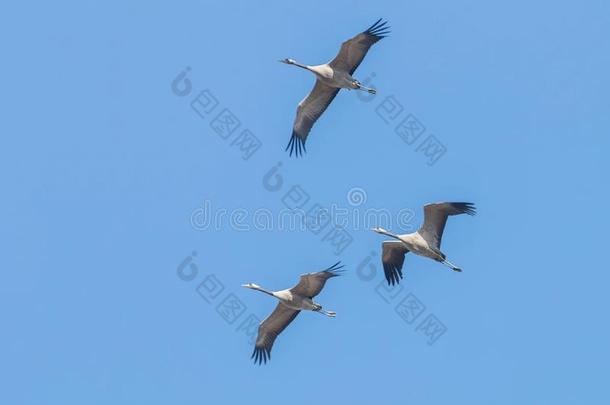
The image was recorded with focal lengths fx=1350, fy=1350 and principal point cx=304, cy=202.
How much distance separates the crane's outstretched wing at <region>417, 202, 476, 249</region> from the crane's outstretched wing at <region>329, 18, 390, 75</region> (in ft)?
15.4

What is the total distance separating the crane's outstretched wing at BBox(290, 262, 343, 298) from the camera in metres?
36.6

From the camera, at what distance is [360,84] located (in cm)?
3941

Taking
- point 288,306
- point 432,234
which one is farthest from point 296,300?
point 432,234

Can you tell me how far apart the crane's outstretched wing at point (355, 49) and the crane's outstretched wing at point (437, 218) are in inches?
185

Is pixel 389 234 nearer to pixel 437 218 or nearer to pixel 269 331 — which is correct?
pixel 437 218

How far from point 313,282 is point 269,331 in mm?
2679

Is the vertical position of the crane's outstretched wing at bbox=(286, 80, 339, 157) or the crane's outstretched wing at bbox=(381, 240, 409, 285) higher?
the crane's outstretched wing at bbox=(286, 80, 339, 157)

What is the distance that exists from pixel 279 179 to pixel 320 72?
3943mm

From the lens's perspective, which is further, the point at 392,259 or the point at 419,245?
the point at 392,259

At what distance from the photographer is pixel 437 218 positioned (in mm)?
38281

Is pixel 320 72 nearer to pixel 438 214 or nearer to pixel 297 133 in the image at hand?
pixel 297 133

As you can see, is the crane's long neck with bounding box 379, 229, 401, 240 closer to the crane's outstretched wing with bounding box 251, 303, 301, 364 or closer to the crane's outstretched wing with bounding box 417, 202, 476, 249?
the crane's outstretched wing with bounding box 417, 202, 476, 249

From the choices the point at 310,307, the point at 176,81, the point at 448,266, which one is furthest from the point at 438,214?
the point at 176,81

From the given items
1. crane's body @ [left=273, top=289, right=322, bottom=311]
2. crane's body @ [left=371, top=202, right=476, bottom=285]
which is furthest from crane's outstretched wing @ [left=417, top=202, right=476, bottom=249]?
crane's body @ [left=273, top=289, right=322, bottom=311]
